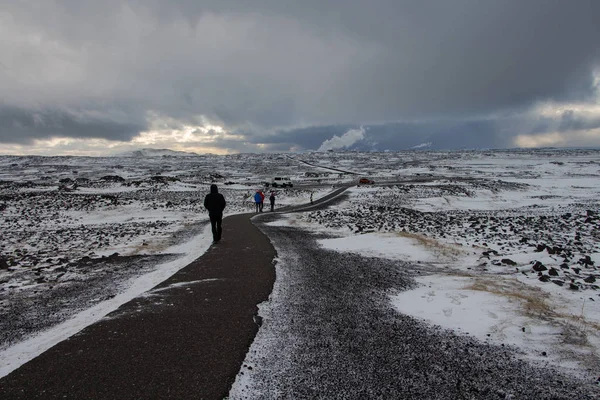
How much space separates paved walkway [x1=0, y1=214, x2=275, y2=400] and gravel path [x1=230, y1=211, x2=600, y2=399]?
0.39 metres

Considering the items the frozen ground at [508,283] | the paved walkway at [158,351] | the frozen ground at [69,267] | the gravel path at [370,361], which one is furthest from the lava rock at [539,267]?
the frozen ground at [69,267]

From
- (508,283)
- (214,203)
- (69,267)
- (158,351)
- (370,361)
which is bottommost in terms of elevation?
(69,267)

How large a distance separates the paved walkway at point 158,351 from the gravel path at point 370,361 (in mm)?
389

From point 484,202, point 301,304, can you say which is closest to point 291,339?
point 301,304

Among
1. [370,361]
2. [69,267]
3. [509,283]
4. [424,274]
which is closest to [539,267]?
[509,283]

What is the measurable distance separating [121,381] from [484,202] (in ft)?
143

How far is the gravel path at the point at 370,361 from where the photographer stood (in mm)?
3854

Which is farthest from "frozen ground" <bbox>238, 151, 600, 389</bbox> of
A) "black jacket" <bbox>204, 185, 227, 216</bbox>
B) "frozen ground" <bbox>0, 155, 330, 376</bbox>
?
"frozen ground" <bbox>0, 155, 330, 376</bbox>

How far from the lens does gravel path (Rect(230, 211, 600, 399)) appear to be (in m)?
3.85

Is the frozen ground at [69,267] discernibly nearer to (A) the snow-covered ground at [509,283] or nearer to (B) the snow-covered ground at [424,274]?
(B) the snow-covered ground at [424,274]

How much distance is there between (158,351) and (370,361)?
2806mm

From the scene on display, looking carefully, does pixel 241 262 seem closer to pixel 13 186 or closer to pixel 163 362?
pixel 163 362

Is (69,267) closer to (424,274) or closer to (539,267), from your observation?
(424,274)

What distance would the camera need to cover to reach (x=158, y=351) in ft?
15.2
